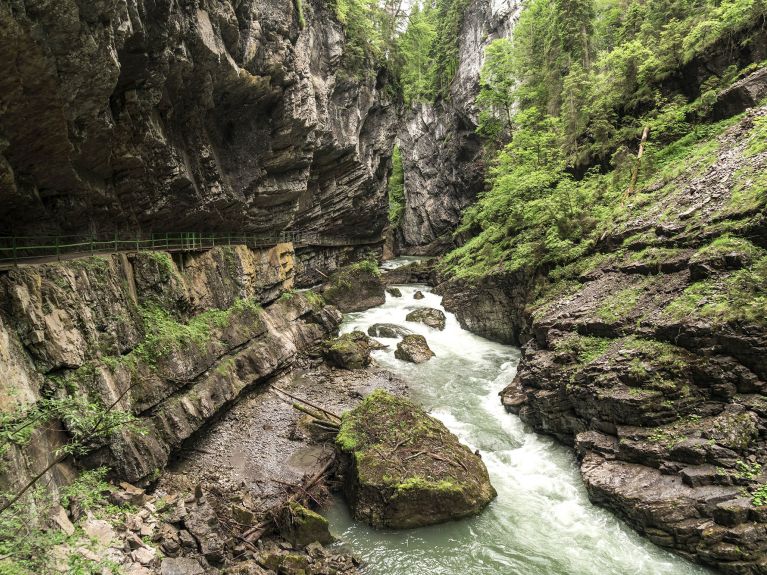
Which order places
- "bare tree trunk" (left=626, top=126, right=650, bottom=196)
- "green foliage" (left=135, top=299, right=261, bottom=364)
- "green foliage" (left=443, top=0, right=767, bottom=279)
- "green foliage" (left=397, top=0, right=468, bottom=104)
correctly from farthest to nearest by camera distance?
1. "green foliage" (left=397, top=0, right=468, bottom=104)
2. "bare tree trunk" (left=626, top=126, right=650, bottom=196)
3. "green foliage" (left=443, top=0, right=767, bottom=279)
4. "green foliage" (left=135, top=299, right=261, bottom=364)

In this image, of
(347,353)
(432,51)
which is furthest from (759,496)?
(432,51)

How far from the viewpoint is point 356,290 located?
99.4 ft

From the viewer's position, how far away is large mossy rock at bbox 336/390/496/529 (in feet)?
35.5

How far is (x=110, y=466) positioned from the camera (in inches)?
403

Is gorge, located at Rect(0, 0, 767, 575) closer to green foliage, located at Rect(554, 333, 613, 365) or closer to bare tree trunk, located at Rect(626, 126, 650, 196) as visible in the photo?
green foliage, located at Rect(554, 333, 613, 365)

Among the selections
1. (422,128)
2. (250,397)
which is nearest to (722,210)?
(250,397)

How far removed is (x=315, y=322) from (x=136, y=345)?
41.7ft

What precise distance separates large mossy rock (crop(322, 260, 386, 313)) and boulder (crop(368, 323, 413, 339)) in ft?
14.6

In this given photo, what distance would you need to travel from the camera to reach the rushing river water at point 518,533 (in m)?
9.45

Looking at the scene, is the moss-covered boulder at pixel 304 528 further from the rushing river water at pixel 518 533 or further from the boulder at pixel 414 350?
the boulder at pixel 414 350

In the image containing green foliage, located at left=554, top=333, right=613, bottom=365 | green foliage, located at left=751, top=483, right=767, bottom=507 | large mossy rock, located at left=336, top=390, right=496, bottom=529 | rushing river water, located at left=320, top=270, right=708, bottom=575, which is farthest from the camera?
green foliage, located at left=554, top=333, right=613, bottom=365

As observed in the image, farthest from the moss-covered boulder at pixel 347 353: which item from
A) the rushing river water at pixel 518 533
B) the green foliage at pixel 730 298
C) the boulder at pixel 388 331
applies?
the green foliage at pixel 730 298

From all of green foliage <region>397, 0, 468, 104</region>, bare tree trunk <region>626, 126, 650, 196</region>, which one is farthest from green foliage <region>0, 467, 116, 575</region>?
green foliage <region>397, 0, 468, 104</region>

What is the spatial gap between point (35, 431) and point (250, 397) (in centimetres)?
980
